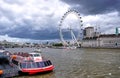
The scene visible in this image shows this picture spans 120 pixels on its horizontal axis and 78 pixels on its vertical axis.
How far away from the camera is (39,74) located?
41531 millimetres

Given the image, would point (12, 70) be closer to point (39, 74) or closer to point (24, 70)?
point (24, 70)

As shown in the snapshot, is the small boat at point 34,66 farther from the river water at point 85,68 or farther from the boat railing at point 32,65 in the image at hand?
the river water at point 85,68

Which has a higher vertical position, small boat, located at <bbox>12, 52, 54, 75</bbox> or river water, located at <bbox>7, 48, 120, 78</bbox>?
small boat, located at <bbox>12, 52, 54, 75</bbox>

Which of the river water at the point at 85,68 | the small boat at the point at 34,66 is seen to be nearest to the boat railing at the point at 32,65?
the small boat at the point at 34,66

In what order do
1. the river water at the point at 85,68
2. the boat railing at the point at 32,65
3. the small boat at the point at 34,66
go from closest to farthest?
the river water at the point at 85,68 < the small boat at the point at 34,66 < the boat railing at the point at 32,65

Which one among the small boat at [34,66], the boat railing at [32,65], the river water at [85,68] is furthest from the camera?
the boat railing at [32,65]

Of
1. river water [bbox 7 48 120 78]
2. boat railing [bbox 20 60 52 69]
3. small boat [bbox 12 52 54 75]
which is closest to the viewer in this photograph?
river water [bbox 7 48 120 78]

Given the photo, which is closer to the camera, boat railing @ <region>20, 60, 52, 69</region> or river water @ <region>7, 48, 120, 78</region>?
river water @ <region>7, 48, 120, 78</region>

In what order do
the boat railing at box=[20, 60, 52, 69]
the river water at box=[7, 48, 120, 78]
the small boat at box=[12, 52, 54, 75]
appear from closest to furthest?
the river water at box=[7, 48, 120, 78] → the small boat at box=[12, 52, 54, 75] → the boat railing at box=[20, 60, 52, 69]

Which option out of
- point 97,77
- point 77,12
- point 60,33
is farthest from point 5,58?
point 60,33

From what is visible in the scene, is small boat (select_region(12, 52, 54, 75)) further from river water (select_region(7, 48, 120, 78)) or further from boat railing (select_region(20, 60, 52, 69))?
river water (select_region(7, 48, 120, 78))

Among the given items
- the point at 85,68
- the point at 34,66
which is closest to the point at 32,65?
the point at 34,66

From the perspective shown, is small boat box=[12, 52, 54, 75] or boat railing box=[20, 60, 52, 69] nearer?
small boat box=[12, 52, 54, 75]

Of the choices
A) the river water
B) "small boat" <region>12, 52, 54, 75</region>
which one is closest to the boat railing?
"small boat" <region>12, 52, 54, 75</region>
